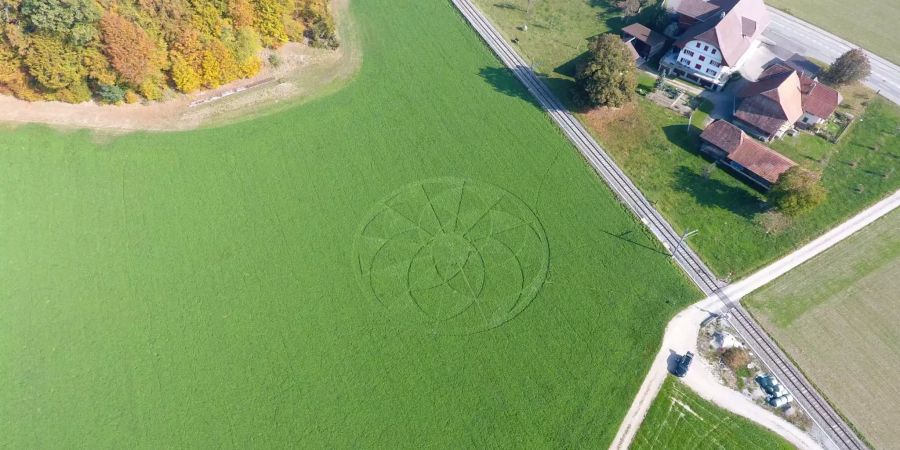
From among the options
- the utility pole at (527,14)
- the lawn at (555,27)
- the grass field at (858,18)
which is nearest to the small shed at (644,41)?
the lawn at (555,27)

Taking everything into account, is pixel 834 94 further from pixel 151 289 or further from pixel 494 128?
pixel 151 289

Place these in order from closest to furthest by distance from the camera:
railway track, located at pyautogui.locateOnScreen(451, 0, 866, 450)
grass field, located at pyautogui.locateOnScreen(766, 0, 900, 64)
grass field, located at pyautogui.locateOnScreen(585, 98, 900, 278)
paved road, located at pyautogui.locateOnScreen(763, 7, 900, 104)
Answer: railway track, located at pyautogui.locateOnScreen(451, 0, 866, 450), grass field, located at pyautogui.locateOnScreen(585, 98, 900, 278), paved road, located at pyautogui.locateOnScreen(763, 7, 900, 104), grass field, located at pyautogui.locateOnScreen(766, 0, 900, 64)

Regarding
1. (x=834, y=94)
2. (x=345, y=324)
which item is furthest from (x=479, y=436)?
(x=834, y=94)

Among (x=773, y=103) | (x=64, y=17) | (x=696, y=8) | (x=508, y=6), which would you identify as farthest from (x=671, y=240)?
(x=64, y=17)

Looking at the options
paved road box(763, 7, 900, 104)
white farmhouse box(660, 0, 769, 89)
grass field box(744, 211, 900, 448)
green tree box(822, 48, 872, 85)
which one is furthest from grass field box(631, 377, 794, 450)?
paved road box(763, 7, 900, 104)

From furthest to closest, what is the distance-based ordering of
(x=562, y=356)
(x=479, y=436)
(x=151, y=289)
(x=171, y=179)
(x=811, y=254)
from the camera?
(x=171, y=179) < (x=811, y=254) < (x=151, y=289) < (x=562, y=356) < (x=479, y=436)

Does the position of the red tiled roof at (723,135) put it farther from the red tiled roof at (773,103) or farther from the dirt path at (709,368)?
the dirt path at (709,368)

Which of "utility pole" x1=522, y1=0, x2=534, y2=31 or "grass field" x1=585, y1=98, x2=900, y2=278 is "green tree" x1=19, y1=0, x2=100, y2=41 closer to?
"utility pole" x1=522, y1=0, x2=534, y2=31
